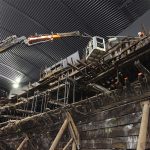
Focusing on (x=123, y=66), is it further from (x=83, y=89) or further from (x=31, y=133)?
(x=31, y=133)

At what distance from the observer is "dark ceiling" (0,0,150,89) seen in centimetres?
1494

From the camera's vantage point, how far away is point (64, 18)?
1603 centimetres

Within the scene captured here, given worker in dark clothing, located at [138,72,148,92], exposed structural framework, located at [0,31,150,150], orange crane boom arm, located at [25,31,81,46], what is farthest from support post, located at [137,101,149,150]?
orange crane boom arm, located at [25,31,81,46]

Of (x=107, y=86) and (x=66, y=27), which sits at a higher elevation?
(x=66, y=27)

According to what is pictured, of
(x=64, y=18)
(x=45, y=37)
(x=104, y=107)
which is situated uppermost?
(x=64, y=18)

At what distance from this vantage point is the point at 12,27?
1705cm

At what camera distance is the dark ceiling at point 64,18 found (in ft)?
49.0

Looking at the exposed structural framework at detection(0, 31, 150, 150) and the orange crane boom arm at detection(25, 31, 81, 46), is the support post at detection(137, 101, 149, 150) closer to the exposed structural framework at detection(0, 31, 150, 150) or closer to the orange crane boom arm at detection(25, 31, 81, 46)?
the exposed structural framework at detection(0, 31, 150, 150)

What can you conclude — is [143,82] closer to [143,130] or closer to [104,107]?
[104,107]

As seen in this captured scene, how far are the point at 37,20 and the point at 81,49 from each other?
4.69 metres

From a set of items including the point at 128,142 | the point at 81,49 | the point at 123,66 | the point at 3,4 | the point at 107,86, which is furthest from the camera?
→ the point at 81,49

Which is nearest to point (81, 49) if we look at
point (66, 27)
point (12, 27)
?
point (66, 27)

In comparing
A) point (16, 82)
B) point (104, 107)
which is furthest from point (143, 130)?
point (16, 82)

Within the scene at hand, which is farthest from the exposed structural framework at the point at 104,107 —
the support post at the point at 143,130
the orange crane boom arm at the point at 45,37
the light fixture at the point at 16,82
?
the light fixture at the point at 16,82
